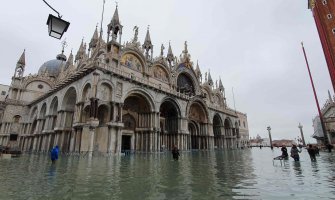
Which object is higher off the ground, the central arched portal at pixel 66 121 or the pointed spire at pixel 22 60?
the pointed spire at pixel 22 60

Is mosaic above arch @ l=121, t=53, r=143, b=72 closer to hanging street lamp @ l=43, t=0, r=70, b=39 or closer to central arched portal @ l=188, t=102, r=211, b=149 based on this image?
central arched portal @ l=188, t=102, r=211, b=149

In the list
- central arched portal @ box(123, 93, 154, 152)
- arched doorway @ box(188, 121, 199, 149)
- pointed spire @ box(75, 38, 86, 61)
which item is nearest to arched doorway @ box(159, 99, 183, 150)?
central arched portal @ box(123, 93, 154, 152)

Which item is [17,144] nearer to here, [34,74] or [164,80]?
[34,74]

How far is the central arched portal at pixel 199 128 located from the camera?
131 ft

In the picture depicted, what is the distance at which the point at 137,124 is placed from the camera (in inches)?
1153

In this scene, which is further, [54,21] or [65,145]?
[65,145]

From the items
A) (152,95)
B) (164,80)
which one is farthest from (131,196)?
(164,80)

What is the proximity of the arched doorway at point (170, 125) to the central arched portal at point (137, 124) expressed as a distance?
4.54 metres

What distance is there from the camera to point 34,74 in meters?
47.0

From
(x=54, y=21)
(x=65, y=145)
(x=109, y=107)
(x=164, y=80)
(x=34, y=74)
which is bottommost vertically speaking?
(x=65, y=145)

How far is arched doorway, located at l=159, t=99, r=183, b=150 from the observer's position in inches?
1287

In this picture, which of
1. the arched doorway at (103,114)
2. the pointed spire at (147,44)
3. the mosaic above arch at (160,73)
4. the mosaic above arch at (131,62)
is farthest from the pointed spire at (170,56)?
the arched doorway at (103,114)

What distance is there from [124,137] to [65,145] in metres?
8.50

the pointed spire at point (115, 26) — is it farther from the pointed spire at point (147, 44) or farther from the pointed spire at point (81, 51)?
the pointed spire at point (81, 51)
